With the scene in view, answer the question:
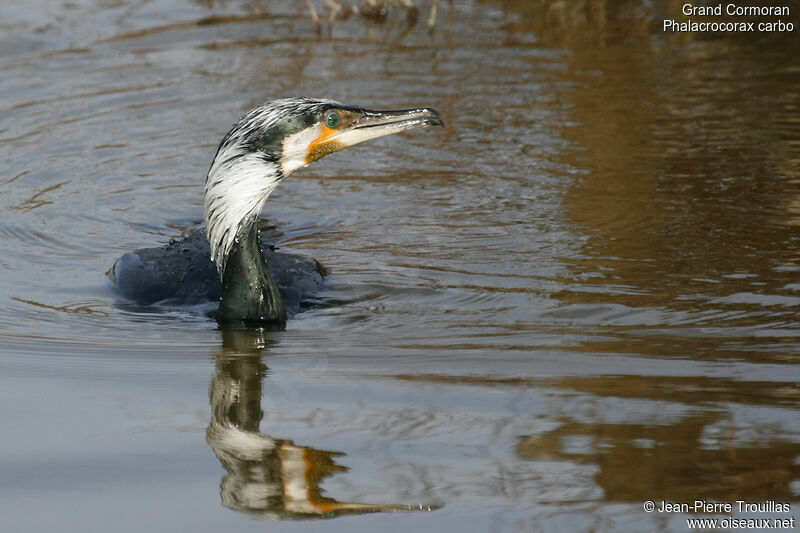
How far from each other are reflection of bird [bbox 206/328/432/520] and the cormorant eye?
1218 millimetres

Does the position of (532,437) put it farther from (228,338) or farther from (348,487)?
(228,338)

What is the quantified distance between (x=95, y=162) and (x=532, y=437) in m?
5.23

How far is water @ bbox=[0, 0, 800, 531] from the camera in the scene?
3404mm

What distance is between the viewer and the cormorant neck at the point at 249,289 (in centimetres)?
497

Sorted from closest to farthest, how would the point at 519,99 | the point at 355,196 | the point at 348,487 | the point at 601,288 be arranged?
the point at 348,487, the point at 601,288, the point at 355,196, the point at 519,99

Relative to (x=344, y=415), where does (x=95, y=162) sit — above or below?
above

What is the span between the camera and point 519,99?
892cm

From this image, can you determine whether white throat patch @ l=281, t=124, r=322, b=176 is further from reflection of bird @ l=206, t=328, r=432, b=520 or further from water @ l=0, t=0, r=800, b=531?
reflection of bird @ l=206, t=328, r=432, b=520

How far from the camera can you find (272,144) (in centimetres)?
483

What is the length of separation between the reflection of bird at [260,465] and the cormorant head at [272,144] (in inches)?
33.2

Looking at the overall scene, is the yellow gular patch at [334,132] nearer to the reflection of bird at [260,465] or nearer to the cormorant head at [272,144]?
the cormorant head at [272,144]

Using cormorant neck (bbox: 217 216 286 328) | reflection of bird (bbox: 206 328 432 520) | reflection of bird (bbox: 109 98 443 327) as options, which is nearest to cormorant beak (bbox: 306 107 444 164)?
reflection of bird (bbox: 109 98 443 327)

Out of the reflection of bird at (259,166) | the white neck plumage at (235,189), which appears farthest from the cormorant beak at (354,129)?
the white neck plumage at (235,189)

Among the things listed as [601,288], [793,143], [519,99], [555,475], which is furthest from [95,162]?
[555,475]
